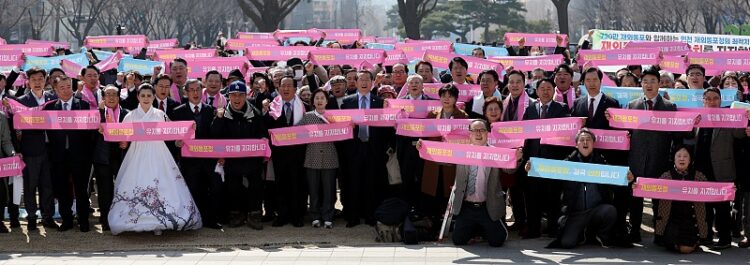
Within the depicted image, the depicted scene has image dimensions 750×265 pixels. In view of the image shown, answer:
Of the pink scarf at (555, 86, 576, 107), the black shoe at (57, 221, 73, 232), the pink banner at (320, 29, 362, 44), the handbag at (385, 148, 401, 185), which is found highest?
the pink banner at (320, 29, 362, 44)

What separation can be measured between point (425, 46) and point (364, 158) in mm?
6952

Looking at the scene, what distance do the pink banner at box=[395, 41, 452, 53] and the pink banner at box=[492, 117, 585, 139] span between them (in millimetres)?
7065

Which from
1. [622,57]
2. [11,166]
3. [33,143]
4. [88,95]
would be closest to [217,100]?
[88,95]

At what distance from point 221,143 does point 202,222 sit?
0.95 metres

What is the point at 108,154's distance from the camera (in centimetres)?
1215

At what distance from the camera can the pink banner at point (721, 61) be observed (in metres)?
14.7

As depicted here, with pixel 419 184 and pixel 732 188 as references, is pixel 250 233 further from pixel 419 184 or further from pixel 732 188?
pixel 732 188

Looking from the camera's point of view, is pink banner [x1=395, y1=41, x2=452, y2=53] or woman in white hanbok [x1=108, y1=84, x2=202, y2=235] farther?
pink banner [x1=395, y1=41, x2=452, y2=53]

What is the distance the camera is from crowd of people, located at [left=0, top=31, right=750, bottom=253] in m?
11.2

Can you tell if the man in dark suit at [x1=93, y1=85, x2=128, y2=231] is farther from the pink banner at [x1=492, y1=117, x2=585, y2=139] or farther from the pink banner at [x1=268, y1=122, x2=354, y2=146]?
the pink banner at [x1=492, y1=117, x2=585, y2=139]

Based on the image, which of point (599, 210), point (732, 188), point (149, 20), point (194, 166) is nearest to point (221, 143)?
point (194, 166)

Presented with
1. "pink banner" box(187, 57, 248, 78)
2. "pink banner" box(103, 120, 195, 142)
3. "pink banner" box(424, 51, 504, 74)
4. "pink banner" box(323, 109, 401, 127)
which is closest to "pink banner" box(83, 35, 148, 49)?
"pink banner" box(187, 57, 248, 78)

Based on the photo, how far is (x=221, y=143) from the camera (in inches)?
480

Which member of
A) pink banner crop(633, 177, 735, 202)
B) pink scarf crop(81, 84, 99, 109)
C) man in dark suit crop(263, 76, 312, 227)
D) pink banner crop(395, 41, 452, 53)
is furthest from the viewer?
pink banner crop(395, 41, 452, 53)
